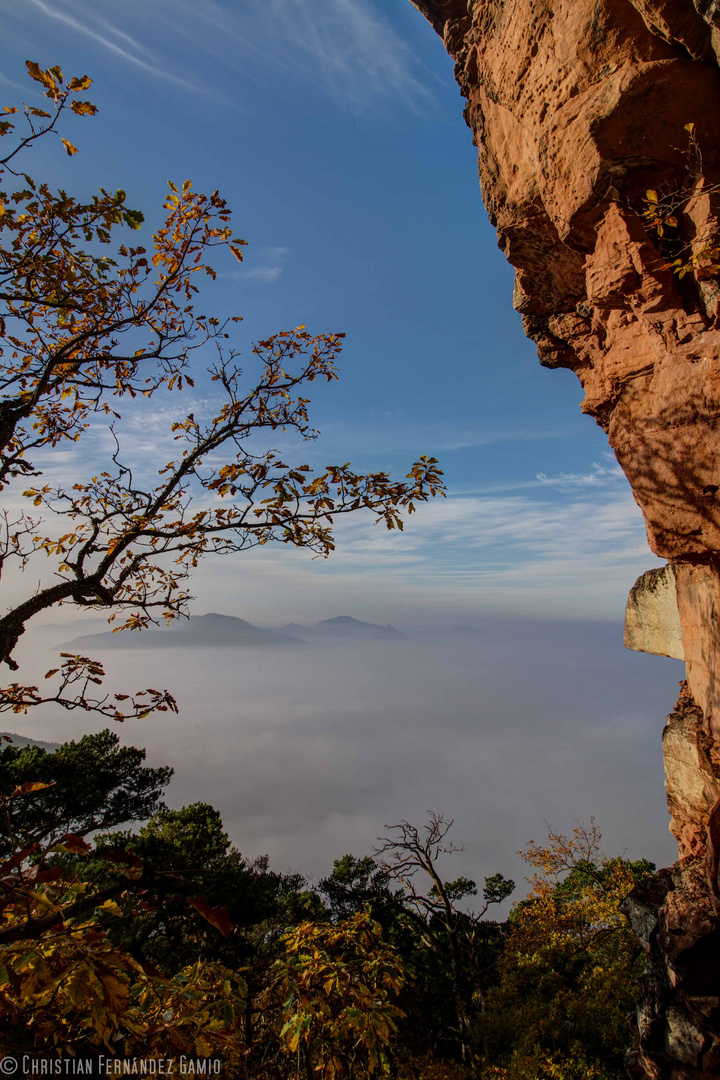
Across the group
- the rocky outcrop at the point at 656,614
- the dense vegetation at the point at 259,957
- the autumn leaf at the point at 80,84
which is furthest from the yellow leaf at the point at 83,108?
the rocky outcrop at the point at 656,614

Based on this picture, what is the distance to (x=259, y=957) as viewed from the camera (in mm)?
13336

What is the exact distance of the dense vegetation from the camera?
85.4 inches

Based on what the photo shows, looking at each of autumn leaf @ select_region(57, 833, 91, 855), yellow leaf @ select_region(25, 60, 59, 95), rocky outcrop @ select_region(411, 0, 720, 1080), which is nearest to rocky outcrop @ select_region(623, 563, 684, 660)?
rocky outcrop @ select_region(411, 0, 720, 1080)

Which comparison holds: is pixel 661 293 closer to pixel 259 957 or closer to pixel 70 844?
pixel 70 844

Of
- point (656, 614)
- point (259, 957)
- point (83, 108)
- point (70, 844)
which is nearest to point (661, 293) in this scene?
point (656, 614)

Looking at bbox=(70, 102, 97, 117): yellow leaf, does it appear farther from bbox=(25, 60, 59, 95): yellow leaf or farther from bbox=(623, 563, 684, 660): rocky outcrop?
bbox=(623, 563, 684, 660): rocky outcrop

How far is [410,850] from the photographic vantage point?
577 inches

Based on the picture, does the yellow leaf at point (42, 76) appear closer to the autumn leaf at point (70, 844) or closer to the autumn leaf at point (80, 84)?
the autumn leaf at point (80, 84)

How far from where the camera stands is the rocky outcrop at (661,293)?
5.91 m

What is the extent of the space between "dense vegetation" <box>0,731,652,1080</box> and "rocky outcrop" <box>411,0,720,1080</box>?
12.4ft

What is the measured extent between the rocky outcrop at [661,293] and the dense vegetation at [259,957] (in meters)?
3.77

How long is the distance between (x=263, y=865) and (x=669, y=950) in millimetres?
19690

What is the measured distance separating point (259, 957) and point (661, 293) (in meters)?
17.6

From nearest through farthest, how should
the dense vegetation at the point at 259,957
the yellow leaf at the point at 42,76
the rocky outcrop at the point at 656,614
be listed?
the dense vegetation at the point at 259,957 < the yellow leaf at the point at 42,76 < the rocky outcrop at the point at 656,614
